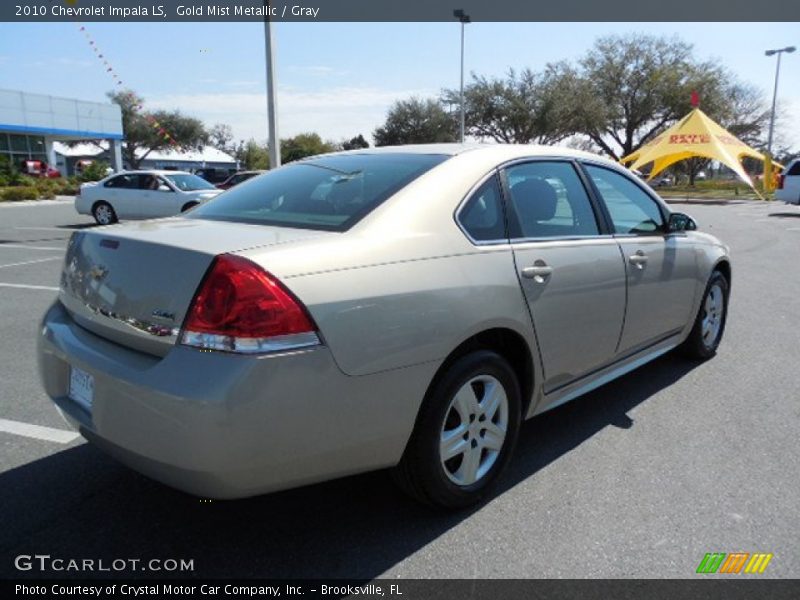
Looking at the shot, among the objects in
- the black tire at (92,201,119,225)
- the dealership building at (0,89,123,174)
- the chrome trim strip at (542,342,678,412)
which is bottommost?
the chrome trim strip at (542,342,678,412)

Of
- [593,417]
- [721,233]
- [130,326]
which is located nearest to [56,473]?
[130,326]

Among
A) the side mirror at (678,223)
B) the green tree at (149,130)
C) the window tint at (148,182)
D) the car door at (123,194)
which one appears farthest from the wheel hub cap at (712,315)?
the green tree at (149,130)

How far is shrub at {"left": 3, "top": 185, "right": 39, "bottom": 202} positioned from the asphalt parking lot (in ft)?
102

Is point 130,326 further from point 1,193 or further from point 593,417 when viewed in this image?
point 1,193

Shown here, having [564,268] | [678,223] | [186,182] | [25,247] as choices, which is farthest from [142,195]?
[564,268]

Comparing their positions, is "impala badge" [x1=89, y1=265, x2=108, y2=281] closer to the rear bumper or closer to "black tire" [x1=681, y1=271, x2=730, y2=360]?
the rear bumper

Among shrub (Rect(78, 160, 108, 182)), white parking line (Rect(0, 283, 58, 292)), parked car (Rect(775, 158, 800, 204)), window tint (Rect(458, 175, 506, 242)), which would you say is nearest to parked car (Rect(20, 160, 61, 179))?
shrub (Rect(78, 160, 108, 182))

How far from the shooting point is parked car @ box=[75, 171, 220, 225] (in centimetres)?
1513

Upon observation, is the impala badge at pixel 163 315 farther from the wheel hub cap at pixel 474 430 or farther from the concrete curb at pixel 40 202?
the concrete curb at pixel 40 202

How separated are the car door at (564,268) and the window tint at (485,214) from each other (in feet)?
0.25

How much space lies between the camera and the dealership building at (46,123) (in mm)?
37156

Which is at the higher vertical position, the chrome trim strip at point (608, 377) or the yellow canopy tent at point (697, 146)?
the yellow canopy tent at point (697, 146)

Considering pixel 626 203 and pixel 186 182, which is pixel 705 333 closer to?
pixel 626 203

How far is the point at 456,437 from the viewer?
2.67 metres
